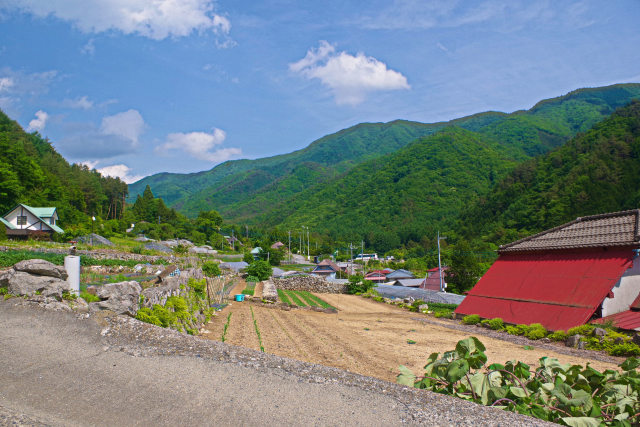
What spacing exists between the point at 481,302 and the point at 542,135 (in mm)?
173211

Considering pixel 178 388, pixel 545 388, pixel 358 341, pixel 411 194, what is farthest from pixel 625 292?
pixel 411 194

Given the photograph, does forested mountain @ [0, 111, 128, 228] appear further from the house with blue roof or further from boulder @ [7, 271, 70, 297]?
boulder @ [7, 271, 70, 297]

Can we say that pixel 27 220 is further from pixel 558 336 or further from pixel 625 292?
pixel 625 292

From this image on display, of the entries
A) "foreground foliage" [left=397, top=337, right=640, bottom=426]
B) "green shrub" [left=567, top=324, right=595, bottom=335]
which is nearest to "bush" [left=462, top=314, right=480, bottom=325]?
"green shrub" [left=567, top=324, right=595, bottom=335]

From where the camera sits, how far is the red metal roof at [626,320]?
A: 46.7 ft

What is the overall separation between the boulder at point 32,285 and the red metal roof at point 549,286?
16.6 meters

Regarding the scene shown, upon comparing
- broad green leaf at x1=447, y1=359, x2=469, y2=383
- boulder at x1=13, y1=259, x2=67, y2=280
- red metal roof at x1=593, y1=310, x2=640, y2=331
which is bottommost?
red metal roof at x1=593, y1=310, x2=640, y2=331

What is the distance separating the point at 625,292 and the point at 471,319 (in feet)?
20.5

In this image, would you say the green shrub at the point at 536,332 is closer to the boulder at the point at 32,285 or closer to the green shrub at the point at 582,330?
the green shrub at the point at 582,330

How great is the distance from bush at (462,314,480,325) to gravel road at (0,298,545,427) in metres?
15.9

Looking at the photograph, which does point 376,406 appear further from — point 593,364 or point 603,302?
point 603,302

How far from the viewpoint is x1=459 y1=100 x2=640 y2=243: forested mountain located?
59125 millimetres

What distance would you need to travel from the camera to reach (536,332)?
15258mm

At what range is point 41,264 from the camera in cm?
768
